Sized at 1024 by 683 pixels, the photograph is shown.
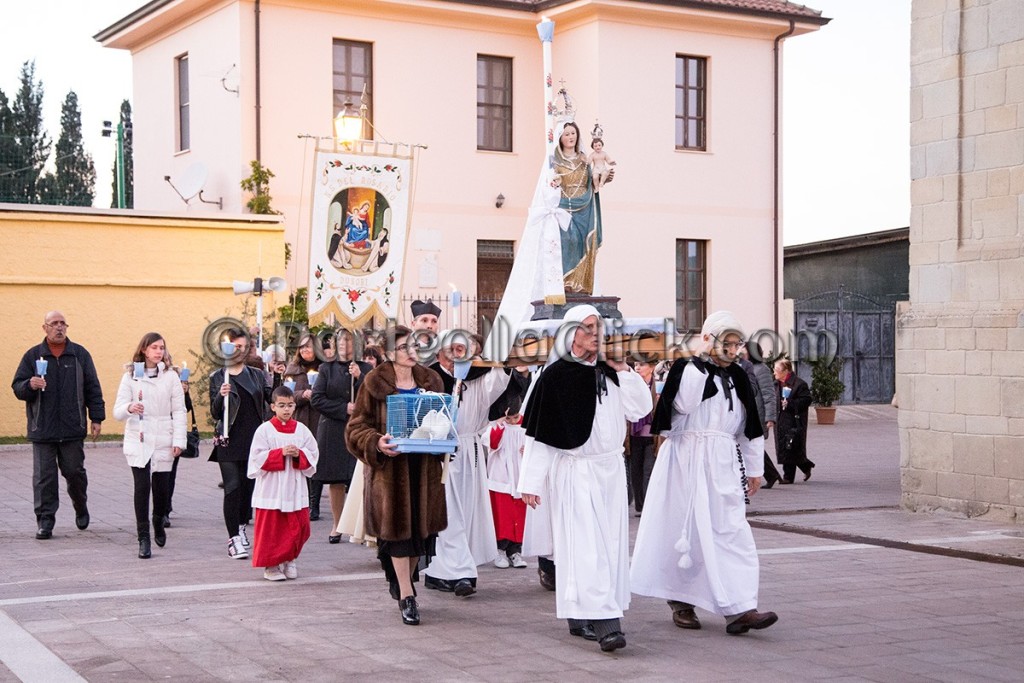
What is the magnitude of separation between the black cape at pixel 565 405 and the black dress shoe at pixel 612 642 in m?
1.06

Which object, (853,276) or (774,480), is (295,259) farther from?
(853,276)

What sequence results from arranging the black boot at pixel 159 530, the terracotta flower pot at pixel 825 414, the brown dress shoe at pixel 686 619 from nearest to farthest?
the brown dress shoe at pixel 686 619 < the black boot at pixel 159 530 < the terracotta flower pot at pixel 825 414

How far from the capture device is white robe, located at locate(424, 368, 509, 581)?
Answer: 9.18 metres

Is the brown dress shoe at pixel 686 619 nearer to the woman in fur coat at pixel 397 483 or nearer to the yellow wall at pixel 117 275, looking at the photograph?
the woman in fur coat at pixel 397 483

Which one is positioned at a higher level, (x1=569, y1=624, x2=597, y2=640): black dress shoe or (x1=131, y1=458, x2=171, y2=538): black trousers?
(x1=131, y1=458, x2=171, y2=538): black trousers

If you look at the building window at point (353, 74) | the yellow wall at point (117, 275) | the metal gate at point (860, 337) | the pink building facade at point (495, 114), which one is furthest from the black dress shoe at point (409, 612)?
the metal gate at point (860, 337)

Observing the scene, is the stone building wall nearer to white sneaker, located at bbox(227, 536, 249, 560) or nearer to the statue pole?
the statue pole

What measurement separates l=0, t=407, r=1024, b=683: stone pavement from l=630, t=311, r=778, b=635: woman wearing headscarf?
32cm

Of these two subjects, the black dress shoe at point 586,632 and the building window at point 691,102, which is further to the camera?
the building window at point 691,102

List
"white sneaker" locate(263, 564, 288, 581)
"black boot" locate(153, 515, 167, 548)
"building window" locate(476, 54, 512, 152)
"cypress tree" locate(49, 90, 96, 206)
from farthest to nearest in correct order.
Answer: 1. "cypress tree" locate(49, 90, 96, 206)
2. "building window" locate(476, 54, 512, 152)
3. "black boot" locate(153, 515, 167, 548)
4. "white sneaker" locate(263, 564, 288, 581)

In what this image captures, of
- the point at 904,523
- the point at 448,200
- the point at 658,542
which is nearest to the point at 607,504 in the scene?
the point at 658,542

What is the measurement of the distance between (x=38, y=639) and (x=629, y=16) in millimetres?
20898

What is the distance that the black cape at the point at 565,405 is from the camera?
768cm

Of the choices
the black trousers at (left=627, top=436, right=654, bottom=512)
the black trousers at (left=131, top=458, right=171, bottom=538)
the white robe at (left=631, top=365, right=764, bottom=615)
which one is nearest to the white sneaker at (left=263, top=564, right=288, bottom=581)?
the black trousers at (left=131, top=458, right=171, bottom=538)
